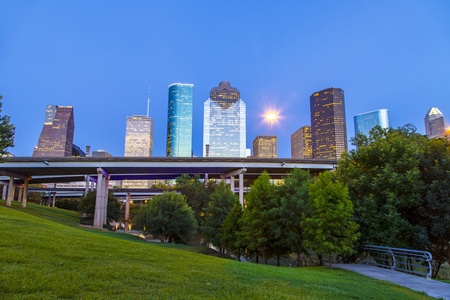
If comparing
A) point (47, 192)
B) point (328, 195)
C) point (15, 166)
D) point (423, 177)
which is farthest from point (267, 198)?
point (47, 192)

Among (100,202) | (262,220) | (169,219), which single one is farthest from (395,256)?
(100,202)

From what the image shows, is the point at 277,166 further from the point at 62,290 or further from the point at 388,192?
the point at 62,290

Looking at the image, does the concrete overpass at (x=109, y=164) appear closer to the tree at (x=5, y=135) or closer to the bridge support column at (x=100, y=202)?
the bridge support column at (x=100, y=202)

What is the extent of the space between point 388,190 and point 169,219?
2524 centimetres

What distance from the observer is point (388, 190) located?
1867 centimetres

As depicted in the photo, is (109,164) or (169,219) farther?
(109,164)

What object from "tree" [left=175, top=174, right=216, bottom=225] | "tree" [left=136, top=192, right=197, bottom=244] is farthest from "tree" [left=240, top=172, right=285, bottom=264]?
"tree" [left=175, top=174, right=216, bottom=225]

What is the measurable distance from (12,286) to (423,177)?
24.1 metres

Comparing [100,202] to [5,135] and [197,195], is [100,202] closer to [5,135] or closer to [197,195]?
[197,195]

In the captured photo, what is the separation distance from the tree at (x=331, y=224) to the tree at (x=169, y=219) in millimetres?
21838

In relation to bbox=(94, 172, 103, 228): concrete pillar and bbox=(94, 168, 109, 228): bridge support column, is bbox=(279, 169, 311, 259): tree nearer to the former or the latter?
bbox=(94, 168, 109, 228): bridge support column

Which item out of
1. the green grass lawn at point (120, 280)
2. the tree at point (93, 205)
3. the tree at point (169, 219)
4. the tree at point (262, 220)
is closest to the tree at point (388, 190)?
the tree at point (262, 220)

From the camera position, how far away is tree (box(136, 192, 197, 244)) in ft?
111

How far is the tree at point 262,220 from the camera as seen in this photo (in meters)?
19.5
